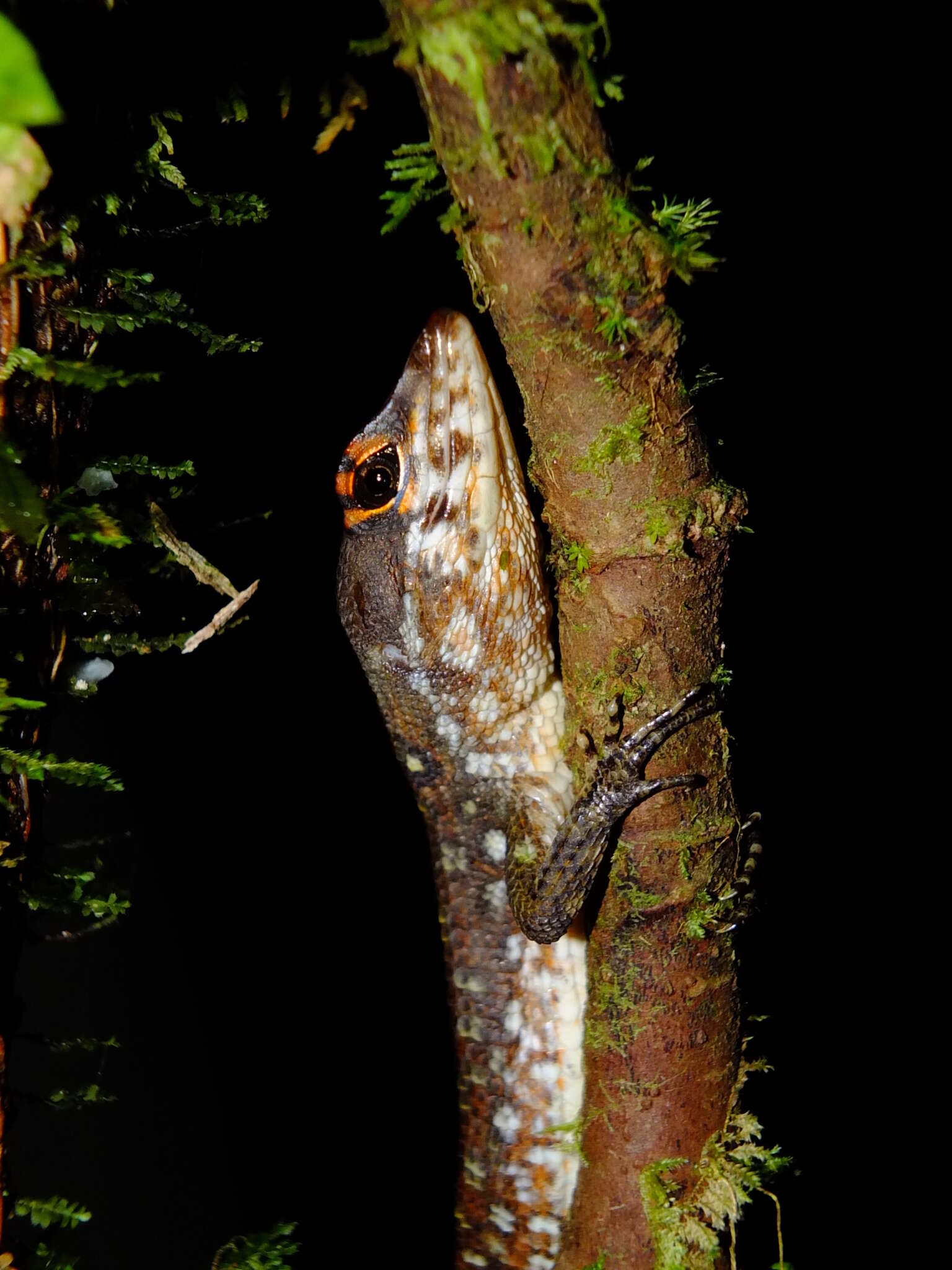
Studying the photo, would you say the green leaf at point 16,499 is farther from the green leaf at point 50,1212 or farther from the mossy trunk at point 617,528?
the green leaf at point 50,1212

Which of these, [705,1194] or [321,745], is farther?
[321,745]

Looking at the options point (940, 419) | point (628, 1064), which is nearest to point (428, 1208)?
point (628, 1064)

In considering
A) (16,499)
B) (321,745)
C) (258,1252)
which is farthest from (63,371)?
(321,745)

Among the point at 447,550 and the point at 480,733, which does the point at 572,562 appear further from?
A: the point at 480,733

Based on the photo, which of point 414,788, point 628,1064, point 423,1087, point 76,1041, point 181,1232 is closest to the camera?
point 628,1064

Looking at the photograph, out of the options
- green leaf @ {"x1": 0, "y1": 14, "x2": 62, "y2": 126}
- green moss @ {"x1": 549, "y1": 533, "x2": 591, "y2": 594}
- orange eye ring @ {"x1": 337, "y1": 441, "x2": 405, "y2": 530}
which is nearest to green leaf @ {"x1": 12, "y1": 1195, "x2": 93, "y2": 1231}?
green moss @ {"x1": 549, "y1": 533, "x2": 591, "y2": 594}

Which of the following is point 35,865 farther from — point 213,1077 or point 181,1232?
point 181,1232
